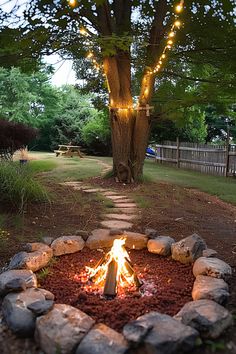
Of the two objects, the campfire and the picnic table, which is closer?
the campfire

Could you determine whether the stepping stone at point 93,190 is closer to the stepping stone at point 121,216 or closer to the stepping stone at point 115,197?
the stepping stone at point 115,197

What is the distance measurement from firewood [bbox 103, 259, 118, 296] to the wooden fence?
9.96m

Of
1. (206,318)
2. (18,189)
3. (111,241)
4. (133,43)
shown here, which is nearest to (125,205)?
(18,189)

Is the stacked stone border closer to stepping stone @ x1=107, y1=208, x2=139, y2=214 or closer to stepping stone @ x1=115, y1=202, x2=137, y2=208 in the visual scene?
stepping stone @ x1=107, y1=208, x2=139, y2=214

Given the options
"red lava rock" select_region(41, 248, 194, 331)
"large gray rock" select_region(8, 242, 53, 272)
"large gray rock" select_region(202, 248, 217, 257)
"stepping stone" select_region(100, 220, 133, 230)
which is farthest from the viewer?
"stepping stone" select_region(100, 220, 133, 230)

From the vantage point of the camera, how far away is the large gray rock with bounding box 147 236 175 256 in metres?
3.57

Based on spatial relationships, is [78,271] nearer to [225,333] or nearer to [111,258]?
[111,258]

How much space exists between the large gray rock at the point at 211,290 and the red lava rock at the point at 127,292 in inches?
5.1

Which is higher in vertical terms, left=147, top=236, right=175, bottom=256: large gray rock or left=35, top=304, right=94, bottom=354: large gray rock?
left=147, top=236, right=175, bottom=256: large gray rock

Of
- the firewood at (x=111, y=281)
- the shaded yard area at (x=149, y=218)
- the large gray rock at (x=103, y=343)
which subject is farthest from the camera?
the shaded yard area at (x=149, y=218)

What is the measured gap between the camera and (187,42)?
7.96 m

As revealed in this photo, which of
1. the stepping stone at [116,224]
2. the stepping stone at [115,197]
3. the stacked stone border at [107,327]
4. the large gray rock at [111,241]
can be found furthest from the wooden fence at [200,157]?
the stacked stone border at [107,327]

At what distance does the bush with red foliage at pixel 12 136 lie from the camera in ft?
25.9

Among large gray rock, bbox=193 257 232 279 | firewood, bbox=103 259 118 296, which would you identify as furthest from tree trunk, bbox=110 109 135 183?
firewood, bbox=103 259 118 296
